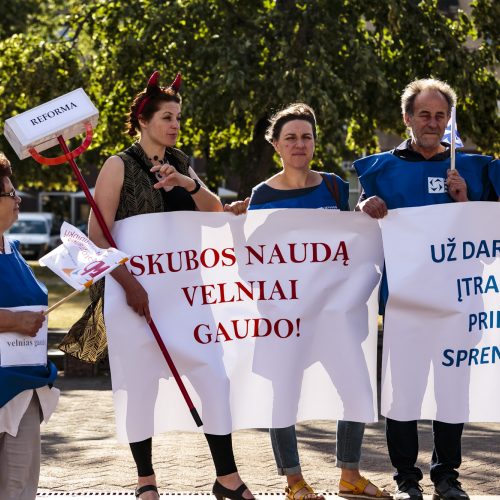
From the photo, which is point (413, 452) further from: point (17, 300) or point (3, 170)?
point (3, 170)

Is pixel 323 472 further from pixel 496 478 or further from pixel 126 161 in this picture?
pixel 126 161

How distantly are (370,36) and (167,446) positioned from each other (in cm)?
1229

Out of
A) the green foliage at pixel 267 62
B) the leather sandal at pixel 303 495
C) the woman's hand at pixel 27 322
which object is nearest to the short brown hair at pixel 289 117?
the leather sandal at pixel 303 495

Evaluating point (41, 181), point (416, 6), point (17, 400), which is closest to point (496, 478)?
point (17, 400)

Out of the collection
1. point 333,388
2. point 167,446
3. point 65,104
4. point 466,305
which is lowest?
point 167,446

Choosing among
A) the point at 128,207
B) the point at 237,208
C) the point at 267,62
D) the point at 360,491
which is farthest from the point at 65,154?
the point at 267,62

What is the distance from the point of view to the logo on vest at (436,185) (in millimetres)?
5762

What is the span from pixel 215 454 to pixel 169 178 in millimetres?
1317

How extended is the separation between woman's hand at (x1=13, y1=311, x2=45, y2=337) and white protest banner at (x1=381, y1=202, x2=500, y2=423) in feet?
6.46

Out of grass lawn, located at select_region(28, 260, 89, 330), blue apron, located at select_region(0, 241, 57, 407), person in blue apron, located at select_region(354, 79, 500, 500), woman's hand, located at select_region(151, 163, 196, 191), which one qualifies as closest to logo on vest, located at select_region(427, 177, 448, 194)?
person in blue apron, located at select_region(354, 79, 500, 500)

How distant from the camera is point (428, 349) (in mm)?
5773

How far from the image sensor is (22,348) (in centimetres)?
446

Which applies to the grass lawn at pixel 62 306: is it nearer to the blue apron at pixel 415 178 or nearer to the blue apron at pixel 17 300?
the blue apron at pixel 415 178

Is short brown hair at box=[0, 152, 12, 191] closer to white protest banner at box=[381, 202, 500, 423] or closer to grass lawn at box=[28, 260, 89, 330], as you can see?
white protest banner at box=[381, 202, 500, 423]
